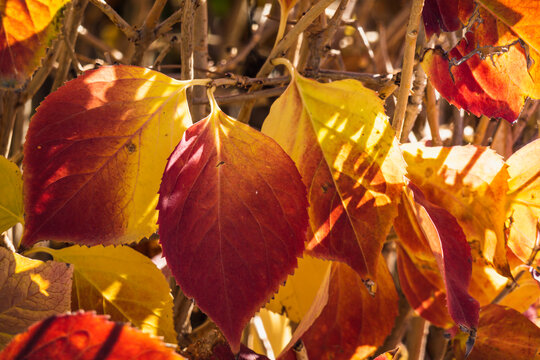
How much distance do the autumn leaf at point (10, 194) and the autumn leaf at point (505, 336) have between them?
1.35 feet

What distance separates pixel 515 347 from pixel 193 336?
357 mm

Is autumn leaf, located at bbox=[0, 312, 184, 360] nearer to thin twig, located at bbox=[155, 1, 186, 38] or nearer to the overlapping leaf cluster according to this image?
the overlapping leaf cluster

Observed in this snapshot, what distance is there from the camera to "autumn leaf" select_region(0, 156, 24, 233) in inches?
18.5

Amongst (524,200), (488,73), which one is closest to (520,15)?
(488,73)

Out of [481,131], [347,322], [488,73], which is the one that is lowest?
[347,322]

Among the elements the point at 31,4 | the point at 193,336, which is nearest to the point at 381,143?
the point at 31,4

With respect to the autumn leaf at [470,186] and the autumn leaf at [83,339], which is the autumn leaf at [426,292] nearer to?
the autumn leaf at [470,186]

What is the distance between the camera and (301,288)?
55cm

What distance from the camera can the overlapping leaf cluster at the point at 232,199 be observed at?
0.38 meters

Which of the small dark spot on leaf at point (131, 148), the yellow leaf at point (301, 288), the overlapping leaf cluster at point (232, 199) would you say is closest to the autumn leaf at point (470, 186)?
the overlapping leaf cluster at point (232, 199)

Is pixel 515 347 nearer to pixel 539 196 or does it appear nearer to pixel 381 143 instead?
pixel 539 196

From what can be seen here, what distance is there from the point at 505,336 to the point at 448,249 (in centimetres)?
16

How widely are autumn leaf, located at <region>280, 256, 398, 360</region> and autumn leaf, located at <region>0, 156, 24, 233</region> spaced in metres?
0.27

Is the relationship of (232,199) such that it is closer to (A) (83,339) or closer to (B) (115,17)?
(A) (83,339)
